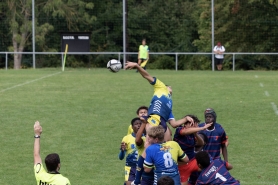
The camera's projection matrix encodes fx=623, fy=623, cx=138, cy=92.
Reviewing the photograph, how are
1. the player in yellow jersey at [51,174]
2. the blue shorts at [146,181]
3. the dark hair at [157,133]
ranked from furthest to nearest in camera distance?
the blue shorts at [146,181] < the dark hair at [157,133] < the player in yellow jersey at [51,174]

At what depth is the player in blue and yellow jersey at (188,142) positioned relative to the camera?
927cm

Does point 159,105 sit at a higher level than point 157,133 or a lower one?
higher

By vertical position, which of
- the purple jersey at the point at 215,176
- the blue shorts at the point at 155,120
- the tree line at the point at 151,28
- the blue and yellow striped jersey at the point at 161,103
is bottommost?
the purple jersey at the point at 215,176

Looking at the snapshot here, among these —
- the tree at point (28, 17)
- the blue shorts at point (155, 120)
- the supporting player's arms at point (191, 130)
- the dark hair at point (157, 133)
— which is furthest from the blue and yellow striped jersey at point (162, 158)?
the tree at point (28, 17)

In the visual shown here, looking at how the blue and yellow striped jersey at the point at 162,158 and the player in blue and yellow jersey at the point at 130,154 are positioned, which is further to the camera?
the player in blue and yellow jersey at the point at 130,154

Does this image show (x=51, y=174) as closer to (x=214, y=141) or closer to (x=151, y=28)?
(x=214, y=141)

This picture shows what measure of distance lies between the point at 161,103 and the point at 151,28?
116ft

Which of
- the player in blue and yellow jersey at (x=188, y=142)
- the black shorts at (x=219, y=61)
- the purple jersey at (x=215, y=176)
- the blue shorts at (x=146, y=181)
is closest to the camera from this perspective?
the purple jersey at (x=215, y=176)

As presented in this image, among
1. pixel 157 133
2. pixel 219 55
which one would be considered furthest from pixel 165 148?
pixel 219 55

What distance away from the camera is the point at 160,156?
8.40m

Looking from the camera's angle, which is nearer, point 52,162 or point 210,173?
point 52,162

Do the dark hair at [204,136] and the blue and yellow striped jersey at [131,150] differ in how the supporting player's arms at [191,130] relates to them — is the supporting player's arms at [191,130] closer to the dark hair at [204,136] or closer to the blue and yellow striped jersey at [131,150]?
the dark hair at [204,136]

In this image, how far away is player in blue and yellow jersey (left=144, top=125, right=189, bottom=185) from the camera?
840 cm

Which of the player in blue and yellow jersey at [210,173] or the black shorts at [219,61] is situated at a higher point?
the black shorts at [219,61]
